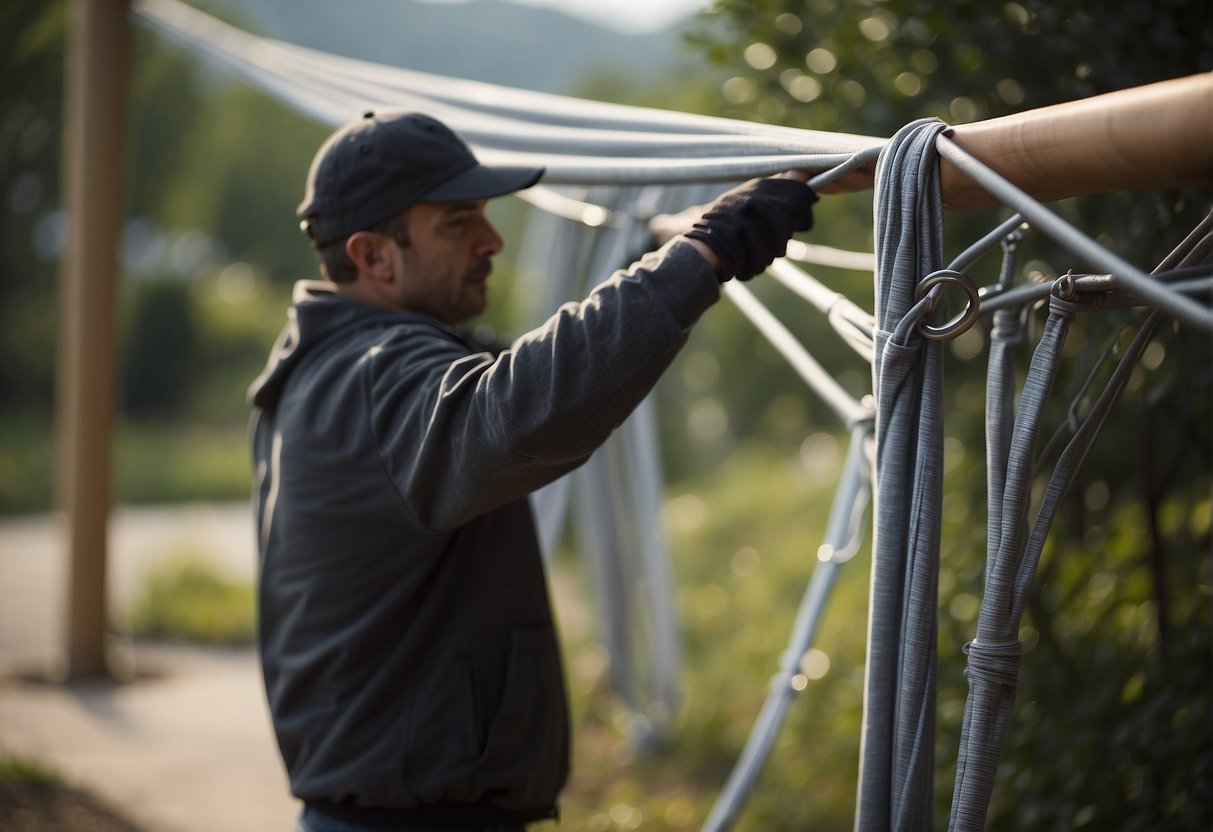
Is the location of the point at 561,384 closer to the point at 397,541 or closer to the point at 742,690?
the point at 397,541

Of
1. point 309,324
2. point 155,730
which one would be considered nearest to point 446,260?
point 309,324

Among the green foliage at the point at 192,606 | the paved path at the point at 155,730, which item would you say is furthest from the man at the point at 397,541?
the green foliage at the point at 192,606

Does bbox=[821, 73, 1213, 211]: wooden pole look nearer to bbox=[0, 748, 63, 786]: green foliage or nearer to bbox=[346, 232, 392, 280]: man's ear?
bbox=[346, 232, 392, 280]: man's ear

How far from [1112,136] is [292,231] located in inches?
716

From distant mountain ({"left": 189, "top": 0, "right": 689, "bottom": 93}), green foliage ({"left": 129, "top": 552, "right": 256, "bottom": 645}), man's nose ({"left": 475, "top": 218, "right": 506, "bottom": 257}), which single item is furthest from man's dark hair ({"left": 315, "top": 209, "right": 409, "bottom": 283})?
distant mountain ({"left": 189, "top": 0, "right": 689, "bottom": 93})

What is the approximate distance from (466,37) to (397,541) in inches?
564

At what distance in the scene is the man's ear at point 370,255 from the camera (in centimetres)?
172

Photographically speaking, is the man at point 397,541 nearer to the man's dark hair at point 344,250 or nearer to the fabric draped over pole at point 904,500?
the man's dark hair at point 344,250

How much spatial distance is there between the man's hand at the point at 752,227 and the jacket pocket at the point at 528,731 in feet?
2.29

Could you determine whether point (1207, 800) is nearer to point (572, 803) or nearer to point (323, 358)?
point (323, 358)

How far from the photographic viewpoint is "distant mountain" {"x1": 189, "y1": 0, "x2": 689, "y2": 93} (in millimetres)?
14055

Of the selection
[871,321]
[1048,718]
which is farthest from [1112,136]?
[1048,718]

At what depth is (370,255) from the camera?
1738mm

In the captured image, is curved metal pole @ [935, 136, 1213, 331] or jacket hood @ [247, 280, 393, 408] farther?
jacket hood @ [247, 280, 393, 408]
